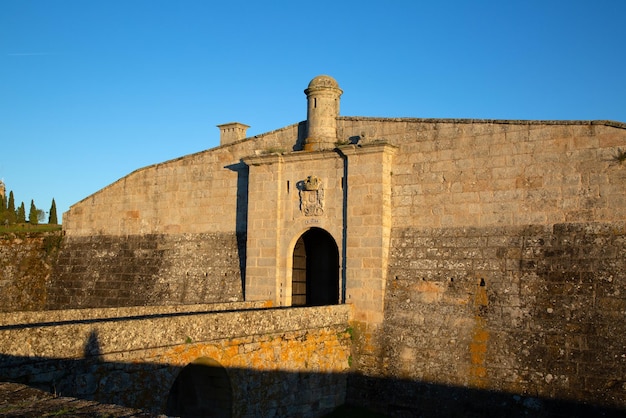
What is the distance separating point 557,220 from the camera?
478 inches

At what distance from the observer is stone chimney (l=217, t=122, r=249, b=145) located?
19078 mm

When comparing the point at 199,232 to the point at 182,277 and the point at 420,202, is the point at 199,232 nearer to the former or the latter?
the point at 182,277

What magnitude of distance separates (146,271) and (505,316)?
34.0 feet

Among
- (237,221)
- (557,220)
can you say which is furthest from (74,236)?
(557,220)

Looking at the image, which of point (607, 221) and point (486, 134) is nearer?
point (607, 221)

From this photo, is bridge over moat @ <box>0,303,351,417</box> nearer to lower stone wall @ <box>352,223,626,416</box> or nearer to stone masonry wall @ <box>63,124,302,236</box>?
lower stone wall @ <box>352,223,626,416</box>

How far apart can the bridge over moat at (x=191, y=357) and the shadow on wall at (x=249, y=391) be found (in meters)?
0.02

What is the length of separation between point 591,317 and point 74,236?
606 inches

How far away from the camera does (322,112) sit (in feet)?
51.0

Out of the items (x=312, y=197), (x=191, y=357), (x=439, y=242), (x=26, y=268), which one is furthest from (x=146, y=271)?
(x=191, y=357)

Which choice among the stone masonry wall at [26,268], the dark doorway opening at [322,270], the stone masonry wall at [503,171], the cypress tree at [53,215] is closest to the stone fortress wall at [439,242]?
the stone masonry wall at [503,171]

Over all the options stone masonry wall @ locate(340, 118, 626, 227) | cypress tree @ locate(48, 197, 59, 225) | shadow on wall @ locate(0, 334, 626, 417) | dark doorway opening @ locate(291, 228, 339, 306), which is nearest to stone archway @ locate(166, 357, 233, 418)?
shadow on wall @ locate(0, 334, 626, 417)

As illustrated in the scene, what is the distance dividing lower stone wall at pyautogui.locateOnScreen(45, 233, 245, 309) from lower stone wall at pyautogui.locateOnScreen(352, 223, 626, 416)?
16.0ft

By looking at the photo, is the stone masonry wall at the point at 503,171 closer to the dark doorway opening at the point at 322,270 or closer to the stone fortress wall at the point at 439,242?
the stone fortress wall at the point at 439,242
